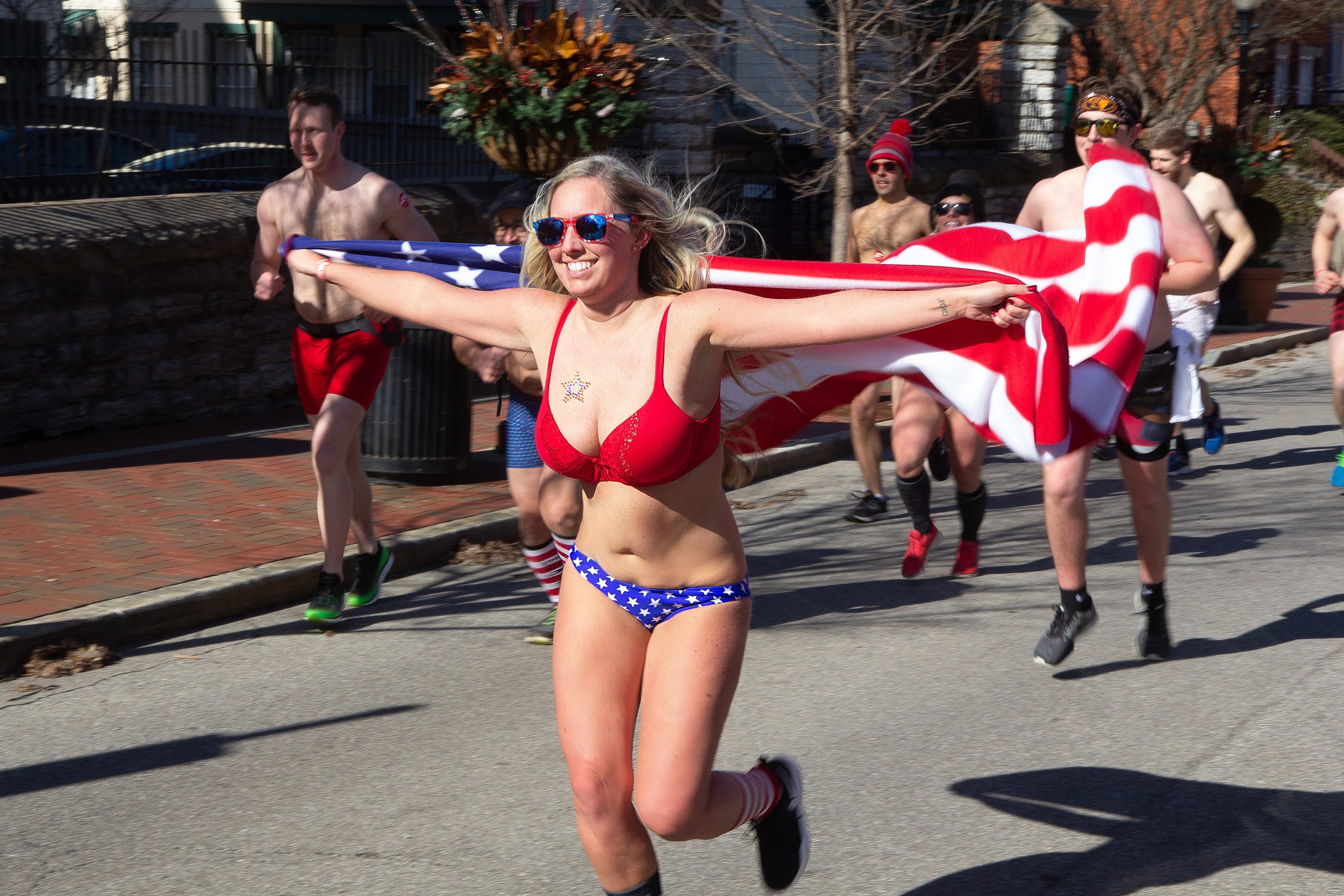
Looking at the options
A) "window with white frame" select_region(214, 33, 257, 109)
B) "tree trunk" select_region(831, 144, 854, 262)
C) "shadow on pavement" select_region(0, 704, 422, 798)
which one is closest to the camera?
"shadow on pavement" select_region(0, 704, 422, 798)

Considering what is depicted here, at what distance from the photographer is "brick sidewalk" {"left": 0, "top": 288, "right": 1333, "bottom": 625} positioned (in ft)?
20.9

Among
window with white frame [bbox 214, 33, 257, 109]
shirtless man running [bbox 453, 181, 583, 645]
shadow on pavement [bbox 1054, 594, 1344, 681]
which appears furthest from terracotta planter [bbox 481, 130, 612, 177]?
shadow on pavement [bbox 1054, 594, 1344, 681]

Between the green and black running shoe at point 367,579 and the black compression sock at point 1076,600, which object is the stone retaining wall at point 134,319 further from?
the black compression sock at point 1076,600

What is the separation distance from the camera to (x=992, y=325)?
412 centimetres

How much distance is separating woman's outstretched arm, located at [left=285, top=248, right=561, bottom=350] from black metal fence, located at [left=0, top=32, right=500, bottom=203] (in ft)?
23.7

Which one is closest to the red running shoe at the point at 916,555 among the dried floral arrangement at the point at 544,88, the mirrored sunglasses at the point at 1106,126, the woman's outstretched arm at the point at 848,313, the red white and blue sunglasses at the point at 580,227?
A: the mirrored sunglasses at the point at 1106,126

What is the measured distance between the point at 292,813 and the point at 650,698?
152 cm

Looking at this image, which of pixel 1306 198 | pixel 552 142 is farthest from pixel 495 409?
pixel 1306 198

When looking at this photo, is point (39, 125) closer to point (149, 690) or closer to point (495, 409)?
point (495, 409)

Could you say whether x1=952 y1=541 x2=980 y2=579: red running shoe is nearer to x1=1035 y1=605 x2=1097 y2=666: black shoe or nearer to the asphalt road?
the asphalt road

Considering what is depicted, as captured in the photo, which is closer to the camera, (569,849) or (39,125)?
(569,849)

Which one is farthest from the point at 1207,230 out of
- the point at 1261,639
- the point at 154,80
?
the point at 154,80

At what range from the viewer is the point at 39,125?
9.84 meters

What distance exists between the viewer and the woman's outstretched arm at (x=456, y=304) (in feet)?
11.3
